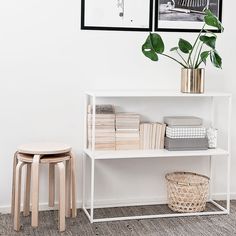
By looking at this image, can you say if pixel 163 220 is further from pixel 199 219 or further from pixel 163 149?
pixel 163 149

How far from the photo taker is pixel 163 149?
3.38 m

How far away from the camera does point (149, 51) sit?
321 cm

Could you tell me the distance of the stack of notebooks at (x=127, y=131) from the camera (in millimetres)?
3279

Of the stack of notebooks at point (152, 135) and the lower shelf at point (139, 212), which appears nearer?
the lower shelf at point (139, 212)

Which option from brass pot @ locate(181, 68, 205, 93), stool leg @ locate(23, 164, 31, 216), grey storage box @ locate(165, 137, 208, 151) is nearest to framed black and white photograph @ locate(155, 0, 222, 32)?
brass pot @ locate(181, 68, 205, 93)

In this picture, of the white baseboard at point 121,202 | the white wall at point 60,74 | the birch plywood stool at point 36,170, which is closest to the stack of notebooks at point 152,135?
the white wall at point 60,74

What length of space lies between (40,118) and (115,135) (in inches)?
20.2

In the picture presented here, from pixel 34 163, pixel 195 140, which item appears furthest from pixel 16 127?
pixel 195 140

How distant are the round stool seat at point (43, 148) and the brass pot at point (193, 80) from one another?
0.88 metres

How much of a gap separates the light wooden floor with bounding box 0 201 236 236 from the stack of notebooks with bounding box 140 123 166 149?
48 cm

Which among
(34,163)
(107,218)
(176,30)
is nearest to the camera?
(34,163)

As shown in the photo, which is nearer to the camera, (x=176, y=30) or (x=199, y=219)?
(x=199, y=219)

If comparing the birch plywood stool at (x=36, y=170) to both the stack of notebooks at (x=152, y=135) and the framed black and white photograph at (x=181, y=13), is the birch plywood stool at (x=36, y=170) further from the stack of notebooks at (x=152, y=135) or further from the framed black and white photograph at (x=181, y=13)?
the framed black and white photograph at (x=181, y=13)

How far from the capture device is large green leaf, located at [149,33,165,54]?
3.19 m
